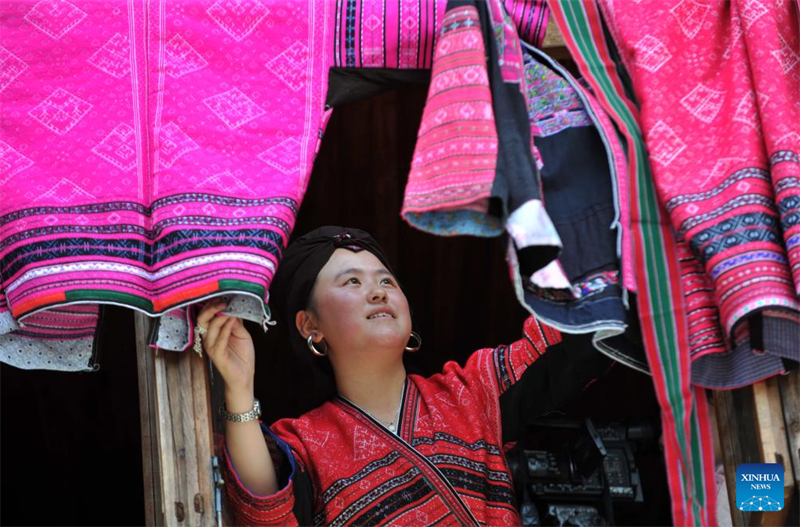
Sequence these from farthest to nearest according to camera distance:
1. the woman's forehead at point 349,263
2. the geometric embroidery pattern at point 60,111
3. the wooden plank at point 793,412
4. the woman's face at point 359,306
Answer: the woman's forehead at point 349,263, the woman's face at point 359,306, the geometric embroidery pattern at point 60,111, the wooden plank at point 793,412

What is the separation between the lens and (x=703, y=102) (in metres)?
2.31

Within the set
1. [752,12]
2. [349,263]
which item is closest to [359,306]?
[349,263]

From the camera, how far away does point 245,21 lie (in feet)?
8.09

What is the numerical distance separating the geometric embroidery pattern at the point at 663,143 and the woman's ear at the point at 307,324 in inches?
43.1

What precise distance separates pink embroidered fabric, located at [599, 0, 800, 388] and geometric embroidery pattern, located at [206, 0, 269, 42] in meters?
0.77

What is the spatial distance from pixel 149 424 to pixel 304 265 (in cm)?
78

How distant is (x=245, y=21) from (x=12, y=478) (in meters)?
2.13

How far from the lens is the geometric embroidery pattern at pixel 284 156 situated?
2322mm

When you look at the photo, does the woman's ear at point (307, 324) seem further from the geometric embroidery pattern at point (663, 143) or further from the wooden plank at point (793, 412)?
the wooden plank at point (793, 412)

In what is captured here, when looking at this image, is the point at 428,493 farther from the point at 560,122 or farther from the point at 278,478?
the point at 560,122

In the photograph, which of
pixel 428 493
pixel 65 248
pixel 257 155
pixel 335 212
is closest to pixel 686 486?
pixel 428 493

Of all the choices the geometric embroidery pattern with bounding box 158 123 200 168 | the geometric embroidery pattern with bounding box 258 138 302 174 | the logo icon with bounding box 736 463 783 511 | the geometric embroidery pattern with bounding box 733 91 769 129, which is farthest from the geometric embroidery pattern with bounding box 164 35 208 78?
the logo icon with bounding box 736 463 783 511

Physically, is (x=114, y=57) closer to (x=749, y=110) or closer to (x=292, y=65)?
(x=292, y=65)

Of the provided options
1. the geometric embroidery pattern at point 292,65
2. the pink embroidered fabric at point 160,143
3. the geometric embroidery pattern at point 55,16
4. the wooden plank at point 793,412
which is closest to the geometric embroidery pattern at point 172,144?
the pink embroidered fabric at point 160,143
